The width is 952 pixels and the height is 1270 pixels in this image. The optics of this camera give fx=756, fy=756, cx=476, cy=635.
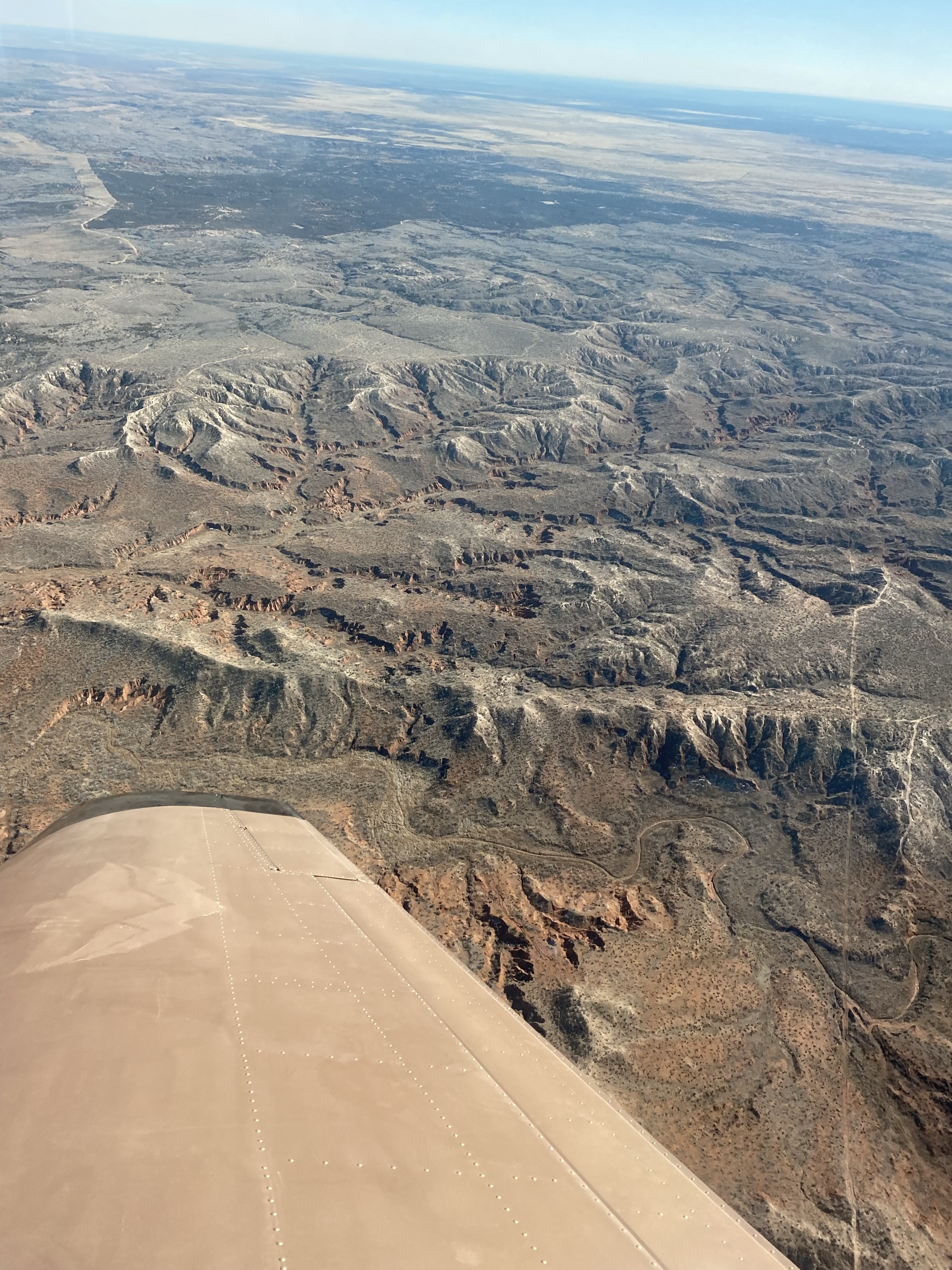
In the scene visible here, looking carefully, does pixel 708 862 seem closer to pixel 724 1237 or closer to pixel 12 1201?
pixel 724 1237

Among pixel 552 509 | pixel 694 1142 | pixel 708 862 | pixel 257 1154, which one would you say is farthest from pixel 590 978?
pixel 552 509

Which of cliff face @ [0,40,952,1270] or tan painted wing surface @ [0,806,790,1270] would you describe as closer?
tan painted wing surface @ [0,806,790,1270]

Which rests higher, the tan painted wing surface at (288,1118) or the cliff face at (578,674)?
the tan painted wing surface at (288,1118)

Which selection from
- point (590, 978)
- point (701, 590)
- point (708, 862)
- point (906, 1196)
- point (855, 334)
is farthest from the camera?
point (855, 334)

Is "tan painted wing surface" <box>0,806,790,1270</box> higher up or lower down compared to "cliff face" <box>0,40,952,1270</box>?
higher up
